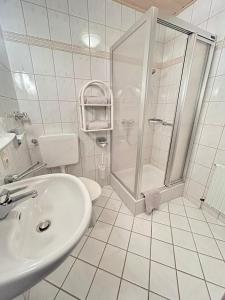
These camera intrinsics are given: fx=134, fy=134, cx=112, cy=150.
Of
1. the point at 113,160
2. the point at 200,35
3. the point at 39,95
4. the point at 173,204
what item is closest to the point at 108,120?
the point at 113,160

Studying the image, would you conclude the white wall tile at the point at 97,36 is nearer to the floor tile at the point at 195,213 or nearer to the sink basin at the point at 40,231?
the sink basin at the point at 40,231

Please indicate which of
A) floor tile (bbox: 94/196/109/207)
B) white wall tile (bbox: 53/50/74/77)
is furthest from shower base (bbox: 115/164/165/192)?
white wall tile (bbox: 53/50/74/77)

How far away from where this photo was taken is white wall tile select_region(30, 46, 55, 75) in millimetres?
1224

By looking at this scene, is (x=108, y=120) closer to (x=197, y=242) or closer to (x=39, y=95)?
Result: (x=39, y=95)

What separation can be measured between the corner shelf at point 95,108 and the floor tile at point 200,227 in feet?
4.53

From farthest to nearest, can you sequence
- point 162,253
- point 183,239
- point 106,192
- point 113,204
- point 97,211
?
point 106,192, point 113,204, point 97,211, point 183,239, point 162,253

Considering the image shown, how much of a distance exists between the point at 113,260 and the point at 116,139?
48.9 inches

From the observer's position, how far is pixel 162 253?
1.14 m

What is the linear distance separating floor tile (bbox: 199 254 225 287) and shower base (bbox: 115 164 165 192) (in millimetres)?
763

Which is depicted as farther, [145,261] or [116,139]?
[116,139]

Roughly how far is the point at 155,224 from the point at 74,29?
2126 millimetres

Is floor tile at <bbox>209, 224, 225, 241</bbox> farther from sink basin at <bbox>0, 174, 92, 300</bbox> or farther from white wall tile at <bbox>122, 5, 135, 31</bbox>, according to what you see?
white wall tile at <bbox>122, 5, 135, 31</bbox>

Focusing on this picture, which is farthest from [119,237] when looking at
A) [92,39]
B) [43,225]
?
[92,39]

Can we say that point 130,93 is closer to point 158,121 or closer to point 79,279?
point 158,121
